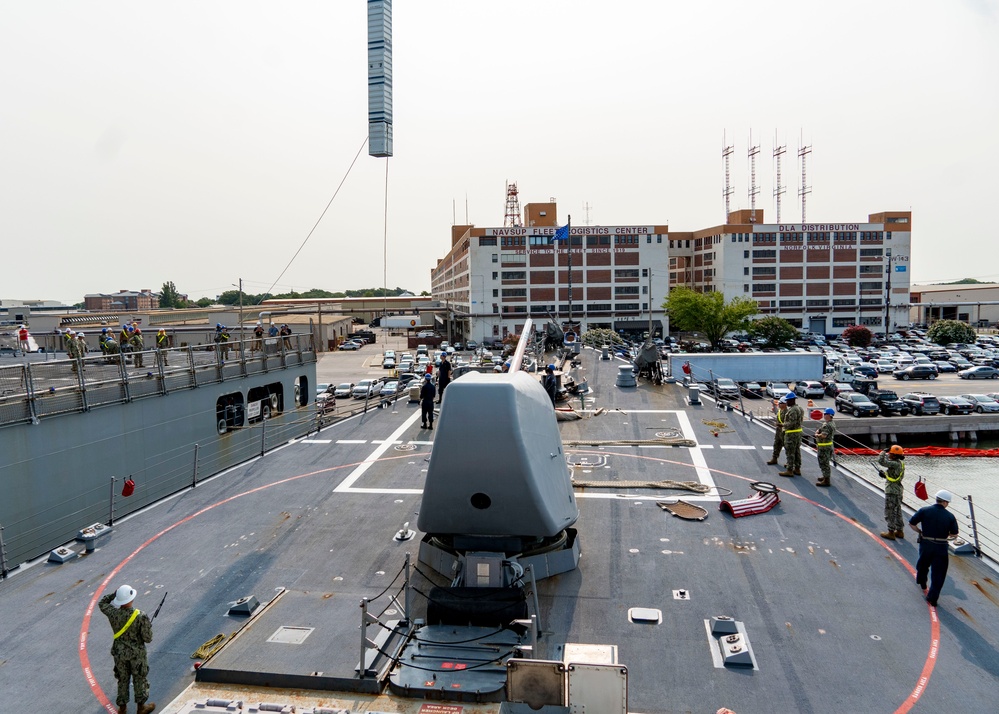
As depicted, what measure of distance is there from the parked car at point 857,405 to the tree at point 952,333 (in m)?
36.5

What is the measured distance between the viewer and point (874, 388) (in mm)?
40688

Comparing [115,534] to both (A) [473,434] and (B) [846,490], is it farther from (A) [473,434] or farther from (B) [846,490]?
(B) [846,490]

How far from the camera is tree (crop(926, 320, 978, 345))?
215ft

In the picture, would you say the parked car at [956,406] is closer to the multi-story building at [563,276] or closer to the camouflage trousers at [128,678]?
the multi-story building at [563,276]

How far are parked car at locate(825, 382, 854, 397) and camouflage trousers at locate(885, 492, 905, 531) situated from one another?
35761mm

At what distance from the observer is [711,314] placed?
61.9 meters

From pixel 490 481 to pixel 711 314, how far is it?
194ft

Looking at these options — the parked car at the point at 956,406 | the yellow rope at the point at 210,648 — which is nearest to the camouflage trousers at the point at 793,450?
the yellow rope at the point at 210,648

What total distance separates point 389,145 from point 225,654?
9980 millimetres

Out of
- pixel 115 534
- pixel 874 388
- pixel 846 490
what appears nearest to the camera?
pixel 115 534

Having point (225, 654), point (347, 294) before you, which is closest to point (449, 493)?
point (225, 654)

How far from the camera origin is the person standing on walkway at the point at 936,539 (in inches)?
255

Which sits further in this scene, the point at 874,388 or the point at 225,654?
the point at 874,388

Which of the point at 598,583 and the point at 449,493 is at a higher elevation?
the point at 449,493
